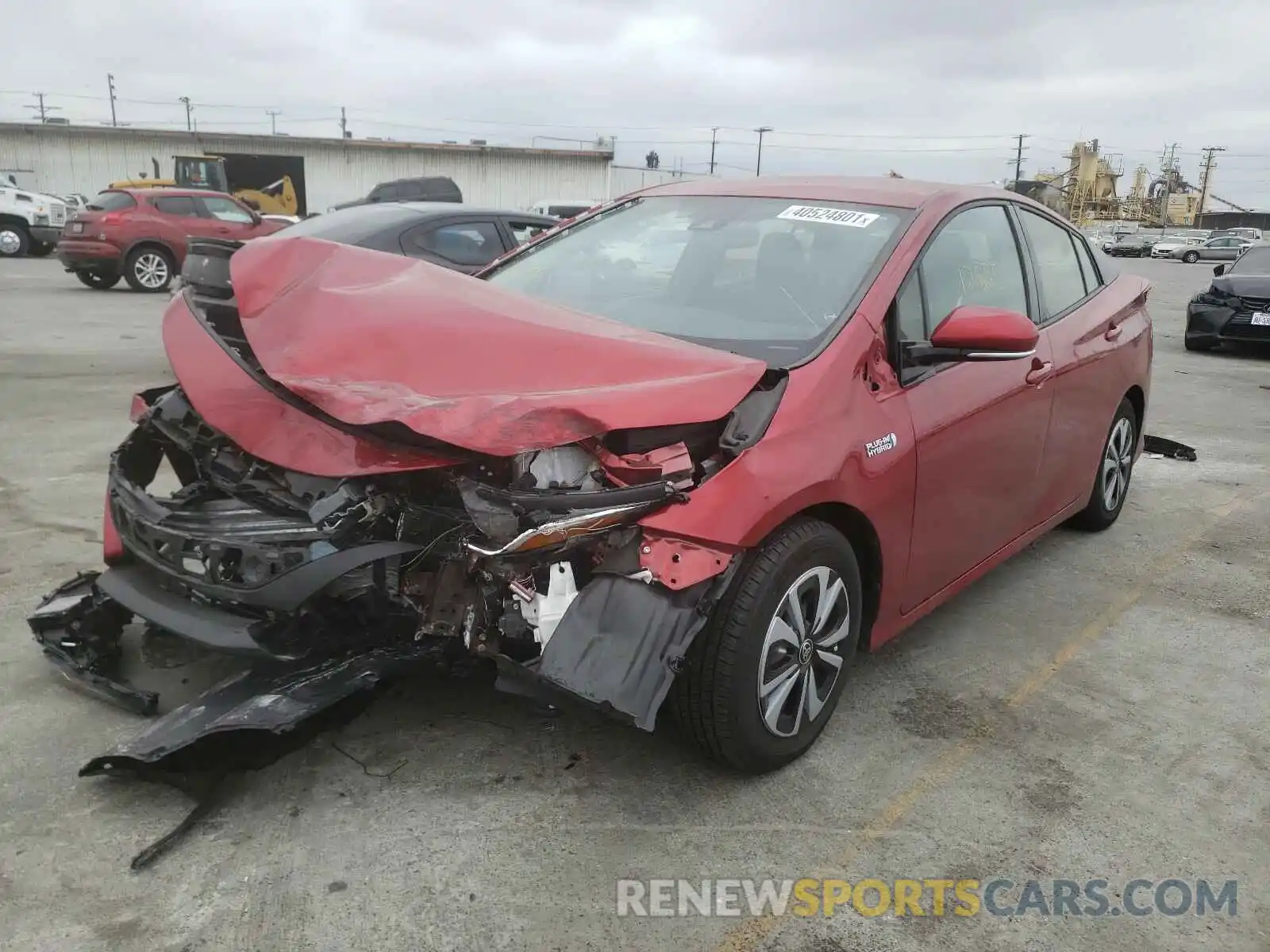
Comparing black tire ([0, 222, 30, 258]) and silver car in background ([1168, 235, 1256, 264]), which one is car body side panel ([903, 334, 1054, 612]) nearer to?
black tire ([0, 222, 30, 258])

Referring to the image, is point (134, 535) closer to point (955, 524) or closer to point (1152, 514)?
point (955, 524)

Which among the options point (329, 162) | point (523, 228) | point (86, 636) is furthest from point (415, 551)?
point (329, 162)

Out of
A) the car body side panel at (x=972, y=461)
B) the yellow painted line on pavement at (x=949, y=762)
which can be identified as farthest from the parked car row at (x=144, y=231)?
the yellow painted line on pavement at (x=949, y=762)

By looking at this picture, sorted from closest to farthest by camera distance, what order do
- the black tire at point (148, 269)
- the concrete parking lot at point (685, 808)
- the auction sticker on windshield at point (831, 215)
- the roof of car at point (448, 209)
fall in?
the concrete parking lot at point (685, 808)
the auction sticker on windshield at point (831, 215)
the roof of car at point (448, 209)
the black tire at point (148, 269)

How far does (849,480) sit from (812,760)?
85 cm

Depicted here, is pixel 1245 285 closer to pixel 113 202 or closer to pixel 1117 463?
pixel 1117 463

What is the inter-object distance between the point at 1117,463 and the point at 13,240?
950 inches

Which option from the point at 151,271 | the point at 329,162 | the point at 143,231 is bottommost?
the point at 151,271

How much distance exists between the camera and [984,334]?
2.97m

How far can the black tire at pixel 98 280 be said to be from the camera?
50.8ft

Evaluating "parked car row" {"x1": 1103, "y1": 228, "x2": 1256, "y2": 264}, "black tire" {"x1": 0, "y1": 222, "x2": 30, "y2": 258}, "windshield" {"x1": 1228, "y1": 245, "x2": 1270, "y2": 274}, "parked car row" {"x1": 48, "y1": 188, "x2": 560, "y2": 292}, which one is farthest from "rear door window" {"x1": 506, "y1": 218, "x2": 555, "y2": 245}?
"parked car row" {"x1": 1103, "y1": 228, "x2": 1256, "y2": 264}

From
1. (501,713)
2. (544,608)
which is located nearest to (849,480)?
(544,608)

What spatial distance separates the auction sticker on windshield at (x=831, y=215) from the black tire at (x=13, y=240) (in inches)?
928

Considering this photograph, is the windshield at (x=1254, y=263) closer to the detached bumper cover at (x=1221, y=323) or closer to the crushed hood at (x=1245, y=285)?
the crushed hood at (x=1245, y=285)
